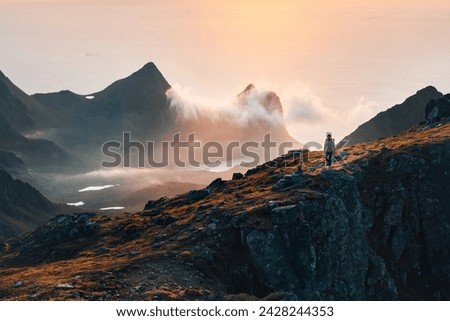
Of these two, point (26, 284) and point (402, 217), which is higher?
point (402, 217)

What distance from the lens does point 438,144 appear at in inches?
5664

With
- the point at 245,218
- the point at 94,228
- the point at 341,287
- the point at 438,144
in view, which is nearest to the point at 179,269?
the point at 245,218

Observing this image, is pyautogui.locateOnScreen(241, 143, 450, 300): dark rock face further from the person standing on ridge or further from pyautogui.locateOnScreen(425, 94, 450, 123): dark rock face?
pyautogui.locateOnScreen(425, 94, 450, 123): dark rock face

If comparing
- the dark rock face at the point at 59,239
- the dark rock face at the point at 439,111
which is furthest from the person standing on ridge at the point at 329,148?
the dark rock face at the point at 439,111

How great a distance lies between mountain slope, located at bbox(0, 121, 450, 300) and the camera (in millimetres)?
102269

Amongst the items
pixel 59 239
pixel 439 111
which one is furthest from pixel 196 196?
pixel 439 111

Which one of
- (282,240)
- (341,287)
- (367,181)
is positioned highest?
(367,181)

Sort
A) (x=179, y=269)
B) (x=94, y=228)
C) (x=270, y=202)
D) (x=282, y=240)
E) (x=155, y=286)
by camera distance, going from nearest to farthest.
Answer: (x=155, y=286) < (x=179, y=269) < (x=282, y=240) < (x=270, y=202) < (x=94, y=228)

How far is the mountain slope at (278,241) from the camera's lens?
102m

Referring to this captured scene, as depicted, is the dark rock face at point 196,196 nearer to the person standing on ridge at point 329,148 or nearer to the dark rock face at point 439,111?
the person standing on ridge at point 329,148

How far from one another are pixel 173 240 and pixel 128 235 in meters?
17.1

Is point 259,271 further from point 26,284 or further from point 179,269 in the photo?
point 26,284

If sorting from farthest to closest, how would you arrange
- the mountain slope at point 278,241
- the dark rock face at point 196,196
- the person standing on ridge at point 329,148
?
1. the dark rock face at point 196,196
2. the person standing on ridge at point 329,148
3. the mountain slope at point 278,241

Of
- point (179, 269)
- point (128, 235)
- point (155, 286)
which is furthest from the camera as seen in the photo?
point (128, 235)
